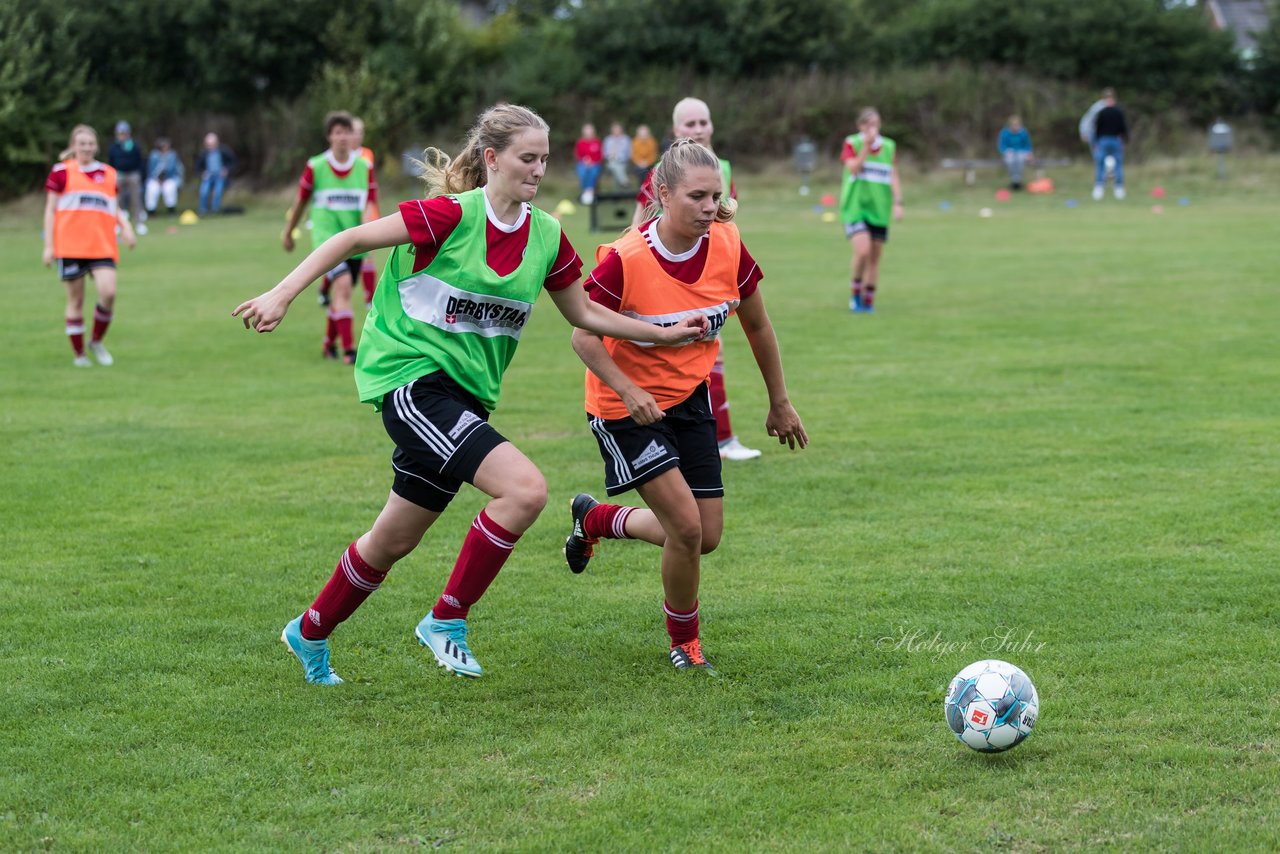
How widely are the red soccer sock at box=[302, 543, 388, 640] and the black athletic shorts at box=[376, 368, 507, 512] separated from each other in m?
0.29

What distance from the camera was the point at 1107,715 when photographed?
454cm

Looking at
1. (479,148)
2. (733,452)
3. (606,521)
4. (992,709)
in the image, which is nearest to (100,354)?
(733,452)

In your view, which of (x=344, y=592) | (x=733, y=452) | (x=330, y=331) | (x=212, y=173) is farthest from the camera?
(x=212, y=173)

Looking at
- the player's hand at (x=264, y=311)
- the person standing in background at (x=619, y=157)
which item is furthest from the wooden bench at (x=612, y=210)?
the player's hand at (x=264, y=311)

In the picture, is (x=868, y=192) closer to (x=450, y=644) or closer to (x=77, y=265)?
(x=77, y=265)

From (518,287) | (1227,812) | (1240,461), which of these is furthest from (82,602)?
(1240,461)

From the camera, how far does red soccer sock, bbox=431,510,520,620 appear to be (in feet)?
15.7

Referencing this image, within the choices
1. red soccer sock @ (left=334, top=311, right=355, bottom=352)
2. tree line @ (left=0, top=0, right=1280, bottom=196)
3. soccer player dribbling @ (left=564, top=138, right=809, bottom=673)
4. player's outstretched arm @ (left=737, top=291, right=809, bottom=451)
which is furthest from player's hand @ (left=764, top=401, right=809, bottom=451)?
tree line @ (left=0, top=0, right=1280, bottom=196)

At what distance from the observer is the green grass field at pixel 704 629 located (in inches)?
154

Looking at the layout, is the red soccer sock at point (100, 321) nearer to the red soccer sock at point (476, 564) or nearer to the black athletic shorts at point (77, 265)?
the black athletic shorts at point (77, 265)

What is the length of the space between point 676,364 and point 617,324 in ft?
1.11

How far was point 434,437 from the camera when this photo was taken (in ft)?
15.0

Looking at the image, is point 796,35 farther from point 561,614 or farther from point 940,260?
point 561,614

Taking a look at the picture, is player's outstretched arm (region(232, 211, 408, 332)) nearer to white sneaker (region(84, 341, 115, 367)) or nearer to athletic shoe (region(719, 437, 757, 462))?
athletic shoe (region(719, 437, 757, 462))
